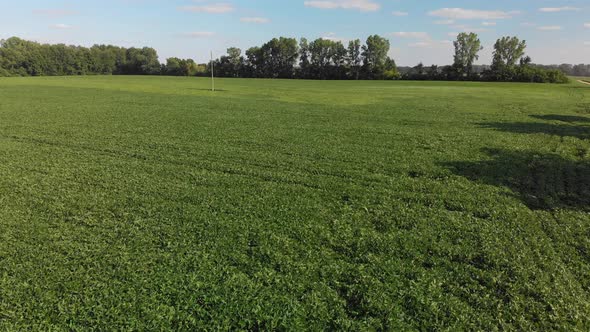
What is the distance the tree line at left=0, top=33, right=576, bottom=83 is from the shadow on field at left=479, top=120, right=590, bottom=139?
66.6 metres

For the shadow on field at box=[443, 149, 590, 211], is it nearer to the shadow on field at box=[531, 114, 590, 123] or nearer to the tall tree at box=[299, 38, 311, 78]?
the shadow on field at box=[531, 114, 590, 123]

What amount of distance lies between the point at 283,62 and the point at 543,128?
92663 mm

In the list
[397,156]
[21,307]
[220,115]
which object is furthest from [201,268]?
[220,115]

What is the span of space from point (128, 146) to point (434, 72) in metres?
83.0

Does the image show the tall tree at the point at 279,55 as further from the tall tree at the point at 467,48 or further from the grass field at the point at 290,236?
the grass field at the point at 290,236

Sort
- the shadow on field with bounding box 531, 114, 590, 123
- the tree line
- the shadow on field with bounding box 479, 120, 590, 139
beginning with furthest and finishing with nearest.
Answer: the tree line
the shadow on field with bounding box 531, 114, 590, 123
the shadow on field with bounding box 479, 120, 590, 139

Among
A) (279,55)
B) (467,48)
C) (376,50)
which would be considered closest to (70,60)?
(279,55)

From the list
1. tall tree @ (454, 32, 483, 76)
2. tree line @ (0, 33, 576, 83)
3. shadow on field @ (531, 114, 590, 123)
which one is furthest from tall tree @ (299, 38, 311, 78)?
shadow on field @ (531, 114, 590, 123)

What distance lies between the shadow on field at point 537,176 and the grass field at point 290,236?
0.23 feet

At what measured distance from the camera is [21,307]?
4.56m

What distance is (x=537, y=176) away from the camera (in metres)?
10.3

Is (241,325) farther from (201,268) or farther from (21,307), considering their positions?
(21,307)

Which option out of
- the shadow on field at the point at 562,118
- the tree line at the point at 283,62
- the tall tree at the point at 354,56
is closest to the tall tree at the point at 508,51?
the tree line at the point at 283,62

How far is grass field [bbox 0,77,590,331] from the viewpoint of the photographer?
4633mm
